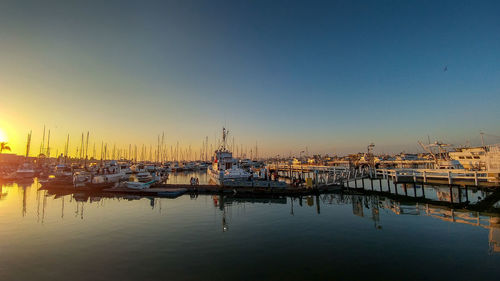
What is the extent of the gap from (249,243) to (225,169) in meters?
41.4

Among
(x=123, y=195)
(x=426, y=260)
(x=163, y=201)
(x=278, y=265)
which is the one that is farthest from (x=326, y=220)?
(x=123, y=195)

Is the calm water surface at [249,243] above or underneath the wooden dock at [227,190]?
underneath

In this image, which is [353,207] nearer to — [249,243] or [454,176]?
[249,243]

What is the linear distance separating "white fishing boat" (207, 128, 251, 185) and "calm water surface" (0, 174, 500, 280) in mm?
Result: 17663

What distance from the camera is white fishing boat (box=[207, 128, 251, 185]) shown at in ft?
153

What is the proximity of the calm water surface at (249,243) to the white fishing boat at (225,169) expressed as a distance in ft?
57.9

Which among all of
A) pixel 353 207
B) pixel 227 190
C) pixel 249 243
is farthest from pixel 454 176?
pixel 249 243

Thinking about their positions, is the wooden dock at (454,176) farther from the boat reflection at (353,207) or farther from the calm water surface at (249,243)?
the calm water surface at (249,243)

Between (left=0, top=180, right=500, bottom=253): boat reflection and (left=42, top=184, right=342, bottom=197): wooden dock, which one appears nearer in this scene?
(left=0, top=180, right=500, bottom=253): boat reflection

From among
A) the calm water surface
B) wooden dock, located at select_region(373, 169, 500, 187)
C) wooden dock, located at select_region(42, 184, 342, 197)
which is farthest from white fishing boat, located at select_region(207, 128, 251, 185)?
wooden dock, located at select_region(373, 169, 500, 187)

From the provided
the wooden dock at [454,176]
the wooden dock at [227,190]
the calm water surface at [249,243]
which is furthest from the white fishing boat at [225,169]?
the wooden dock at [454,176]

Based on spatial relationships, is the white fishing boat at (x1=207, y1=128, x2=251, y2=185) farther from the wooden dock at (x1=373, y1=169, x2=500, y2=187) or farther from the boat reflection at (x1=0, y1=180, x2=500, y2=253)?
the wooden dock at (x1=373, y1=169, x2=500, y2=187)

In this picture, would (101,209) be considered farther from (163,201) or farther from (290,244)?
(290,244)

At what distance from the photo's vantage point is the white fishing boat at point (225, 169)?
4672cm
